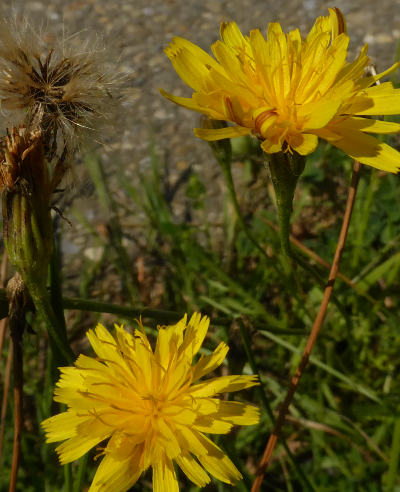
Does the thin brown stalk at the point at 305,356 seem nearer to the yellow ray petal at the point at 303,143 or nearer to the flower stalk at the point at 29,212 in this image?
the yellow ray petal at the point at 303,143

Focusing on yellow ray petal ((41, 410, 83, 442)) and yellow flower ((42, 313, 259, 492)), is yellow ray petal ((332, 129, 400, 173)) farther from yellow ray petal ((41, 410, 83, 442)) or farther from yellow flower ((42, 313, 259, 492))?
yellow ray petal ((41, 410, 83, 442))

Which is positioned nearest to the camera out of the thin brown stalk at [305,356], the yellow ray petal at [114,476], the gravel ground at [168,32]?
the yellow ray petal at [114,476]

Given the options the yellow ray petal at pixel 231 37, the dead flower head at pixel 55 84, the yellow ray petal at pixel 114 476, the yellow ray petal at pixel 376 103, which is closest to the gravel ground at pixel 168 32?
the dead flower head at pixel 55 84

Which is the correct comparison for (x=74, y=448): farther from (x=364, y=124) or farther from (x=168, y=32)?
(x=168, y=32)


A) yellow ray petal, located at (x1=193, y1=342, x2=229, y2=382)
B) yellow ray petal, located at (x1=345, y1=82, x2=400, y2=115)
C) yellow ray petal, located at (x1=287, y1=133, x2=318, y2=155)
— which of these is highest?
yellow ray petal, located at (x1=345, y1=82, x2=400, y2=115)

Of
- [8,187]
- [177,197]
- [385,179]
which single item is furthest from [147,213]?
[8,187]

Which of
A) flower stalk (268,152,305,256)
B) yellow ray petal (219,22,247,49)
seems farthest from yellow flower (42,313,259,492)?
yellow ray petal (219,22,247,49)

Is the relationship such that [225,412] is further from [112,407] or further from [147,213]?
[147,213]
